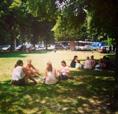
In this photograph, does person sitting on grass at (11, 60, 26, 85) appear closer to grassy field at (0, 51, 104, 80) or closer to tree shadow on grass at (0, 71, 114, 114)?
tree shadow on grass at (0, 71, 114, 114)

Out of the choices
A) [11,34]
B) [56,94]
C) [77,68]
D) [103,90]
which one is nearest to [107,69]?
[77,68]

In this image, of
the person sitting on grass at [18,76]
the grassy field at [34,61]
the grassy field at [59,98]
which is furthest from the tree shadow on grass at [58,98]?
the grassy field at [34,61]

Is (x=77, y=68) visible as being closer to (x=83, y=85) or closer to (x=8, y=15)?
(x=83, y=85)

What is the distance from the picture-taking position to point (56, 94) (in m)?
15.1

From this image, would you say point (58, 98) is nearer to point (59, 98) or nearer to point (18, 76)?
point (59, 98)

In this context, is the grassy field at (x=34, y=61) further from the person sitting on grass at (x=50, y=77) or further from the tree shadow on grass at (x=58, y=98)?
the tree shadow on grass at (x=58, y=98)

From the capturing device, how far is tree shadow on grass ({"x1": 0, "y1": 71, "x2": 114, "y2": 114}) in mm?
12795

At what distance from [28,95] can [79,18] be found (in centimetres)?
1583

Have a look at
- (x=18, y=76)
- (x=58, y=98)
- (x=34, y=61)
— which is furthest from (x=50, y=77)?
(x=34, y=61)

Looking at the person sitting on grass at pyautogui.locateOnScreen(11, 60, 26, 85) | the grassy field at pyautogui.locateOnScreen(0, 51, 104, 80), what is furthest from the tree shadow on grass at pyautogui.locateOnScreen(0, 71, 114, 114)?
the grassy field at pyautogui.locateOnScreen(0, 51, 104, 80)

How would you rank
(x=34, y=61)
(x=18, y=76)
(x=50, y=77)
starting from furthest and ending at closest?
(x=34, y=61) < (x=50, y=77) < (x=18, y=76)

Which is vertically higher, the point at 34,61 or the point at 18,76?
the point at 18,76

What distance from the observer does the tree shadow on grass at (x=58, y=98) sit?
12.8 m

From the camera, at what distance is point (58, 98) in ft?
47.2
